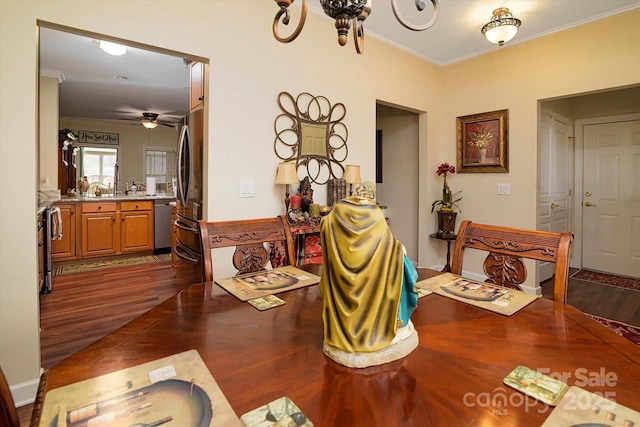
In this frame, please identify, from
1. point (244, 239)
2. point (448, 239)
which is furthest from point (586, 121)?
point (244, 239)

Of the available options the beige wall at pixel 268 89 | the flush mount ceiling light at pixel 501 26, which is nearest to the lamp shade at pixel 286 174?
the beige wall at pixel 268 89

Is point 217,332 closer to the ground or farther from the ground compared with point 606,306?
farther from the ground

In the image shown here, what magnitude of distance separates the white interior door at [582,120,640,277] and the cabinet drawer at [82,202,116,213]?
6737 millimetres

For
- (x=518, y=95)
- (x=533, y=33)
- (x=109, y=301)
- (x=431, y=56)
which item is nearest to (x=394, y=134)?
(x=431, y=56)

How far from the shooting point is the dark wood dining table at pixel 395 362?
60 centimetres

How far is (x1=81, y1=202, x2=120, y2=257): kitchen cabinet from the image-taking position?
15.3 ft

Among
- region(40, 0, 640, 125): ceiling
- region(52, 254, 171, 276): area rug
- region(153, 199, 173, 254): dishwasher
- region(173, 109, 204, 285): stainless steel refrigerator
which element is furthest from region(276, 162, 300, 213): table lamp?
region(153, 199, 173, 254): dishwasher

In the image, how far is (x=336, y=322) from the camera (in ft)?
2.54

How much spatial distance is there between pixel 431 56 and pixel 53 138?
4.74 meters

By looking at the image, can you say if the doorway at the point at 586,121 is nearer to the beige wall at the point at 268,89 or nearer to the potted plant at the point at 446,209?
the beige wall at the point at 268,89

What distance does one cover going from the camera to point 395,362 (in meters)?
0.76

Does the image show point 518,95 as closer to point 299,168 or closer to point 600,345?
point 299,168

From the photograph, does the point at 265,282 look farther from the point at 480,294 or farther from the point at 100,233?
the point at 100,233

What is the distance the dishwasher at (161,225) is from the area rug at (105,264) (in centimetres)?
19
